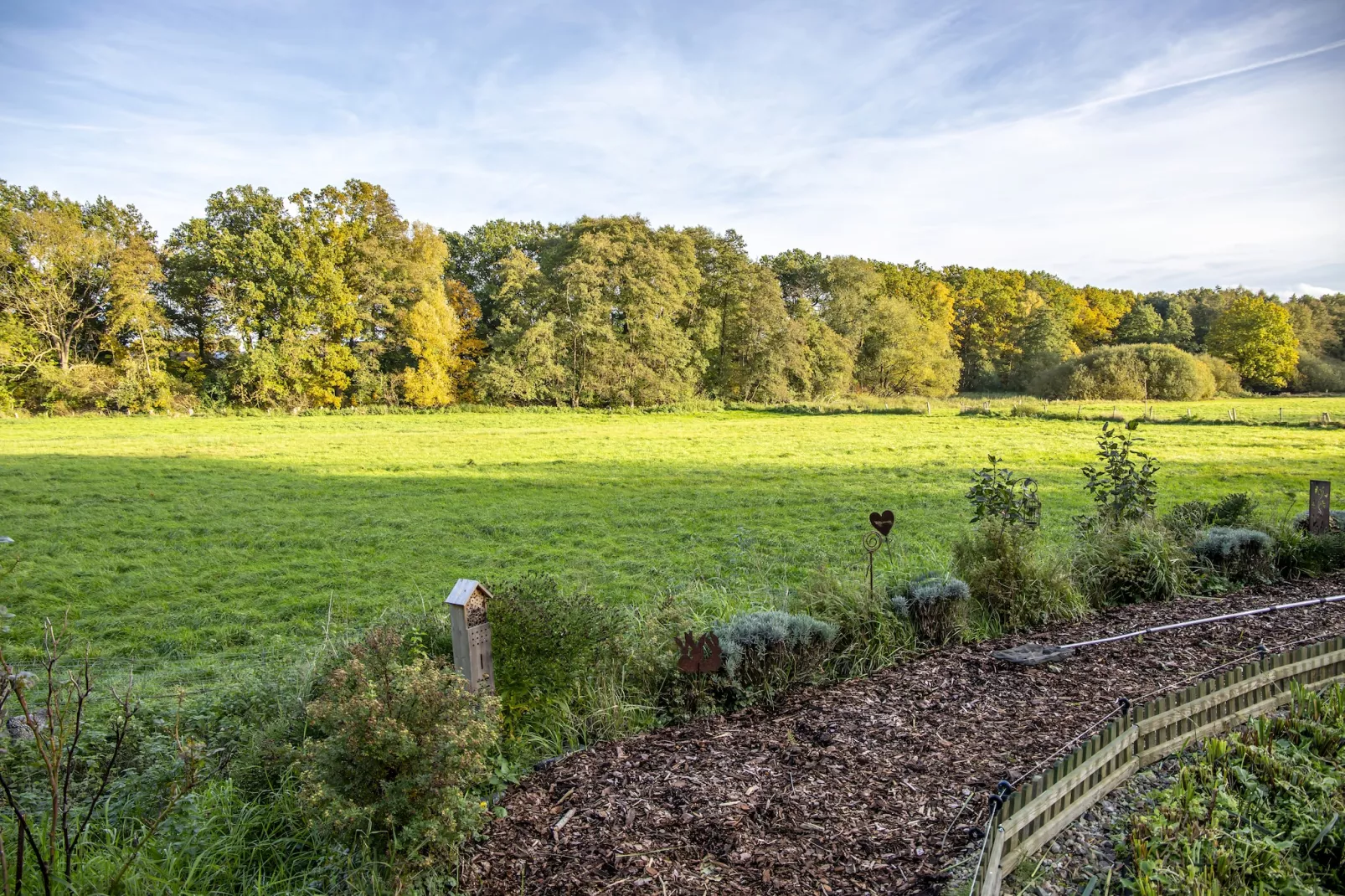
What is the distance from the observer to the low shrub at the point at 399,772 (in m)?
2.49

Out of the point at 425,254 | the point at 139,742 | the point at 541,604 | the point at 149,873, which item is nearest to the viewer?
the point at 149,873

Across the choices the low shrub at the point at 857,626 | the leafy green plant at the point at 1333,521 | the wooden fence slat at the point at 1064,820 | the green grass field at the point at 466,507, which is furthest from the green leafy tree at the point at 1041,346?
the wooden fence slat at the point at 1064,820

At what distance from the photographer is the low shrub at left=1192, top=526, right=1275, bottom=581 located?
19.9ft

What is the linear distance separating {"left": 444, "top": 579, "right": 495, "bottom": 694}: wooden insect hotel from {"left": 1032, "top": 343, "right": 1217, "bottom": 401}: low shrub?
1677 inches

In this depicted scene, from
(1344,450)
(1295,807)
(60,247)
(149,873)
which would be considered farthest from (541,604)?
(60,247)

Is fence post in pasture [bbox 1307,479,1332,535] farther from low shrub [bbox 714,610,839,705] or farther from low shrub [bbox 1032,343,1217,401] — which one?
low shrub [bbox 1032,343,1217,401]

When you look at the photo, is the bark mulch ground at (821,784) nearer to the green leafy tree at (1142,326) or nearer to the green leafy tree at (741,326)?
the green leafy tree at (741,326)

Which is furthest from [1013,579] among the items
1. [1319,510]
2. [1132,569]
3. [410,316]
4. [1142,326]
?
[1142,326]

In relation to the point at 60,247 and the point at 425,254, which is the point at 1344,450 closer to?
the point at 425,254

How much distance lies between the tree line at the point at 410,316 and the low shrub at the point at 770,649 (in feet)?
102

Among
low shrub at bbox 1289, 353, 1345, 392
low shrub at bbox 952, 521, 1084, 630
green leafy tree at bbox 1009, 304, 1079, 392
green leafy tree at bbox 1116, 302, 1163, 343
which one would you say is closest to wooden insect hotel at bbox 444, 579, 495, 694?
low shrub at bbox 952, 521, 1084, 630

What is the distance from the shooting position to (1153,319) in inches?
2042

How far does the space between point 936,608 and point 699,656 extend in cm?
193

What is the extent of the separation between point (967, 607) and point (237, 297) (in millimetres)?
36306
